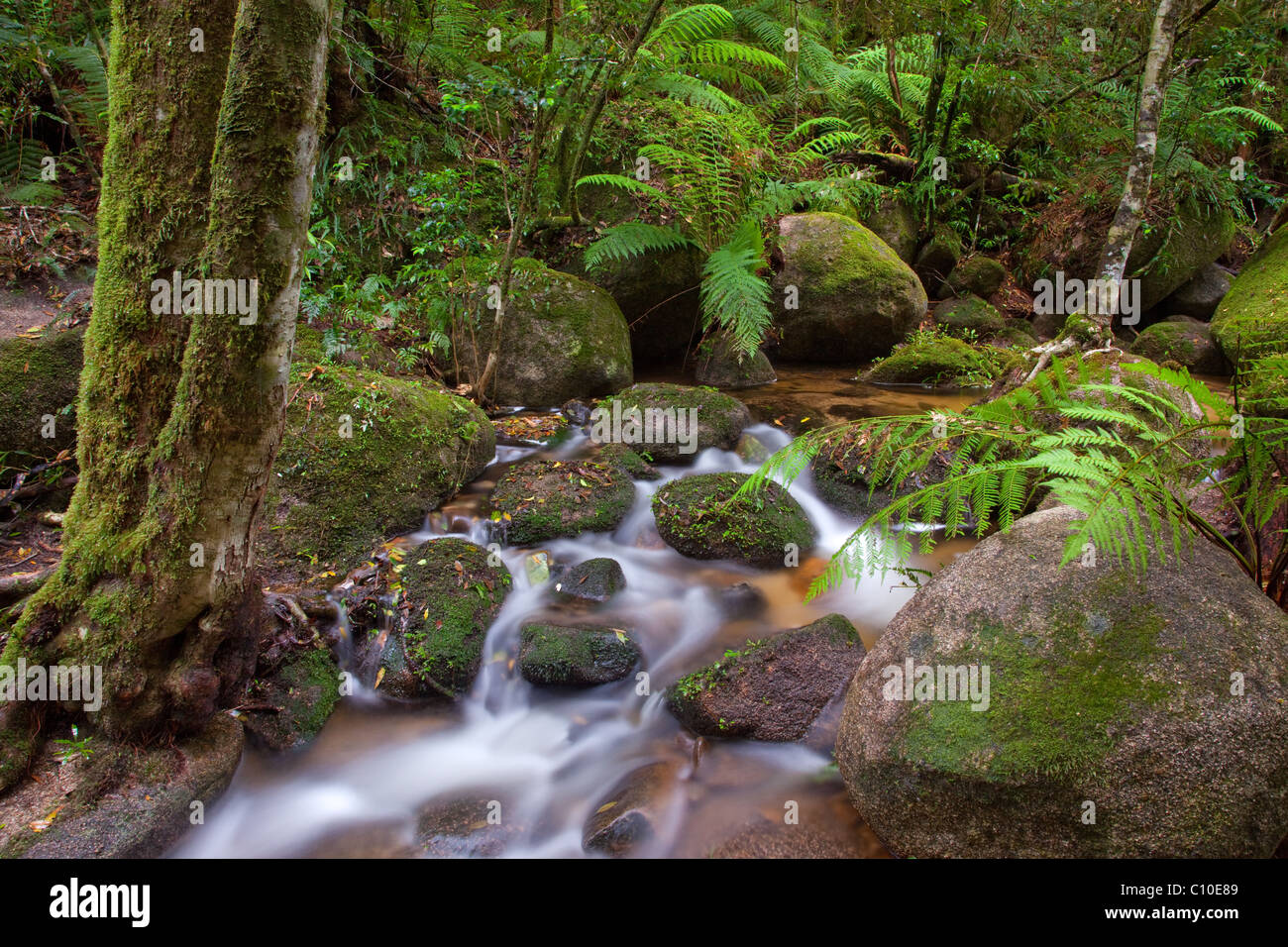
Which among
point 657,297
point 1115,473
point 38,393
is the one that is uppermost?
point 657,297

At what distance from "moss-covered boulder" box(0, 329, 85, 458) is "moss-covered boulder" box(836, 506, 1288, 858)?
4.87m

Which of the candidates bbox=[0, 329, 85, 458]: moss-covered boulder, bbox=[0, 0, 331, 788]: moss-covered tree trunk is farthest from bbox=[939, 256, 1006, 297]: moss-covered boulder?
bbox=[0, 329, 85, 458]: moss-covered boulder

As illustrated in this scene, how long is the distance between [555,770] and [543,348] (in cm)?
402

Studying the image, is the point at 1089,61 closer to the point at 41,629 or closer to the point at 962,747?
the point at 962,747

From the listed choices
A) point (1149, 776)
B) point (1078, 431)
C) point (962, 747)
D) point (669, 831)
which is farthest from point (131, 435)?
point (1149, 776)

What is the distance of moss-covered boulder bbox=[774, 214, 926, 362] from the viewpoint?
25.7 ft

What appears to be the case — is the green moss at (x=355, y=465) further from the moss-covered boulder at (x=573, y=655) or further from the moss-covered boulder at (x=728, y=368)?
the moss-covered boulder at (x=728, y=368)

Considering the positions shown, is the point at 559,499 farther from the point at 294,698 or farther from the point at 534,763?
the point at 294,698

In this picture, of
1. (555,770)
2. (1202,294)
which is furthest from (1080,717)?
(1202,294)

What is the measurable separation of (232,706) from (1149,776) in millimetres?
3444

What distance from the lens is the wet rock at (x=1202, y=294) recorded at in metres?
9.08

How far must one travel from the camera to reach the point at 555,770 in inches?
134

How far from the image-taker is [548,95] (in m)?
5.21

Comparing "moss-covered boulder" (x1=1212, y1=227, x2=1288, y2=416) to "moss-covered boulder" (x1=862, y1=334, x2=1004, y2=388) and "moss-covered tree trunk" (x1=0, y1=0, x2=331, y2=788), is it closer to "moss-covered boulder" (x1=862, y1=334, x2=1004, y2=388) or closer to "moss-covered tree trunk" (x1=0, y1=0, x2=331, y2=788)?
"moss-covered boulder" (x1=862, y1=334, x2=1004, y2=388)
